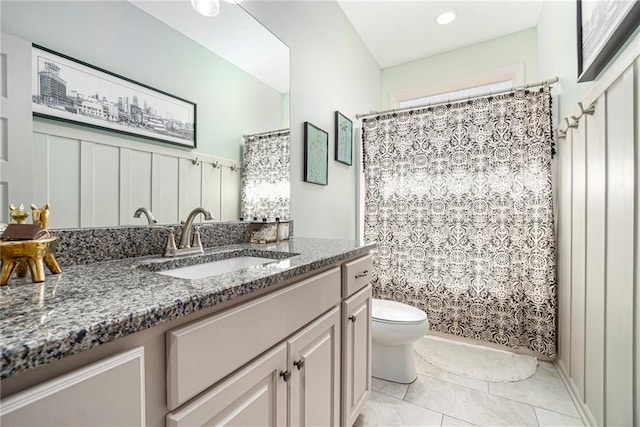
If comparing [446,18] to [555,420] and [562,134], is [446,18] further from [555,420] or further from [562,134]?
[555,420]

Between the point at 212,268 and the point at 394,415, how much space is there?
49.4 inches

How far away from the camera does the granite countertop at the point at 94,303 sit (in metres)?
0.38

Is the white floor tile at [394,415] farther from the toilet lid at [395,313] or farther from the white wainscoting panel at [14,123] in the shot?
the white wainscoting panel at [14,123]

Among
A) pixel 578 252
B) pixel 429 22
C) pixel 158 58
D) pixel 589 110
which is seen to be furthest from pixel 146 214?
pixel 429 22

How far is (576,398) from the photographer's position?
1.62m

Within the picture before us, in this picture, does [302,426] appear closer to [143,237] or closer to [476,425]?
[143,237]

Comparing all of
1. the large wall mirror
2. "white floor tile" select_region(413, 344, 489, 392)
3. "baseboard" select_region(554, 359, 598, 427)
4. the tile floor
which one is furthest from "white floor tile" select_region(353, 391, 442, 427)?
the large wall mirror

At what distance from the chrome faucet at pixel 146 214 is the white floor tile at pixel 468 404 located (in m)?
1.64

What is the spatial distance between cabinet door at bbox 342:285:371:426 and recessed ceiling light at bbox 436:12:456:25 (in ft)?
7.77

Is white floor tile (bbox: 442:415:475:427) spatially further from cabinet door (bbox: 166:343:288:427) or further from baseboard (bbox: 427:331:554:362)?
cabinet door (bbox: 166:343:288:427)

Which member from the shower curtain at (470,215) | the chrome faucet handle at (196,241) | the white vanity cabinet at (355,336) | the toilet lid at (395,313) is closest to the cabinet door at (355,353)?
the white vanity cabinet at (355,336)

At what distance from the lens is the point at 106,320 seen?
44cm

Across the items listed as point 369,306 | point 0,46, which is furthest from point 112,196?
point 369,306

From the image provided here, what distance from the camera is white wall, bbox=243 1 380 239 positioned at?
186 cm
